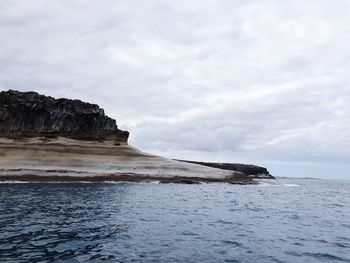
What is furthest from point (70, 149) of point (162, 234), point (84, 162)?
point (162, 234)

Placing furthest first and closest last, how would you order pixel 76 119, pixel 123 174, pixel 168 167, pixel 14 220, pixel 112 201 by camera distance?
pixel 76 119, pixel 168 167, pixel 123 174, pixel 112 201, pixel 14 220

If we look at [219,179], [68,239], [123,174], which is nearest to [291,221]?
[68,239]

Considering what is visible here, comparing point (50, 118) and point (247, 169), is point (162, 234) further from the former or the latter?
point (247, 169)

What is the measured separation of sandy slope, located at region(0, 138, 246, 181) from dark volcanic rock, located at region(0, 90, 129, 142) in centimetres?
273

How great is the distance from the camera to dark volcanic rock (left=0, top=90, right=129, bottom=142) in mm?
88125

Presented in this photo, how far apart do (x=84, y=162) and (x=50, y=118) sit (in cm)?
1626

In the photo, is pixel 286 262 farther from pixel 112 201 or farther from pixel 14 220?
pixel 112 201

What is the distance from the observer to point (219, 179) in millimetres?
91500

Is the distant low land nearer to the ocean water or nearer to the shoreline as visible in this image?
the shoreline

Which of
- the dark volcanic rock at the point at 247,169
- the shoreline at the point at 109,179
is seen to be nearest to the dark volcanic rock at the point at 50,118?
the shoreline at the point at 109,179

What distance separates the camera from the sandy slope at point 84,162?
74812 mm

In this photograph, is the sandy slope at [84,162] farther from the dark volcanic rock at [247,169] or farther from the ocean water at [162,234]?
the dark volcanic rock at [247,169]

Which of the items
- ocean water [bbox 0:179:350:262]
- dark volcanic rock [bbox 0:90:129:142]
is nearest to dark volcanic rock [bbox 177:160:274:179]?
dark volcanic rock [bbox 0:90:129:142]

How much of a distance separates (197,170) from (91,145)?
24.4 m
